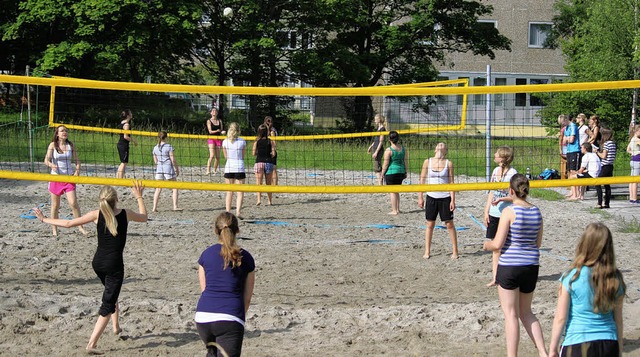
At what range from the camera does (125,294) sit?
8258mm

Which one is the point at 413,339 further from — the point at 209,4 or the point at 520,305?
the point at 209,4

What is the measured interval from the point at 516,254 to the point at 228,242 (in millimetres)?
2198

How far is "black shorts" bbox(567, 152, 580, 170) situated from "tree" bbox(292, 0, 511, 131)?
1456 cm

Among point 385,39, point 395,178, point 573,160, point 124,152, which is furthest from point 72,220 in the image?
point 385,39

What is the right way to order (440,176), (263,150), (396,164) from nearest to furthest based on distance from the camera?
(440,176), (396,164), (263,150)

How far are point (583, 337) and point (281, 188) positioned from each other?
176 inches

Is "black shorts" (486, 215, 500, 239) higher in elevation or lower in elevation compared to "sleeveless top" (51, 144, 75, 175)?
lower

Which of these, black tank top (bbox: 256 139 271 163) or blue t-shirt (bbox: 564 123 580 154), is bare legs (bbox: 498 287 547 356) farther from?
blue t-shirt (bbox: 564 123 580 154)

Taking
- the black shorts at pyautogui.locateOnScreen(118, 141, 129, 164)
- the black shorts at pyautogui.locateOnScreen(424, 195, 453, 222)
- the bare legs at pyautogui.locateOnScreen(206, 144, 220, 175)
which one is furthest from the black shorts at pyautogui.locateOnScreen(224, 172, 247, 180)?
the bare legs at pyautogui.locateOnScreen(206, 144, 220, 175)

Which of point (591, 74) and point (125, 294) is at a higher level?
point (591, 74)

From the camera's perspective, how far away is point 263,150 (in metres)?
13.7

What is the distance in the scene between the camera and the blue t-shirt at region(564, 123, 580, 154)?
15.4 meters

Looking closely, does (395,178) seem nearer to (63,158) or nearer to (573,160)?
(573,160)

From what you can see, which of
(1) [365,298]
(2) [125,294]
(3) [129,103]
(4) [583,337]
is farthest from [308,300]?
(3) [129,103]
